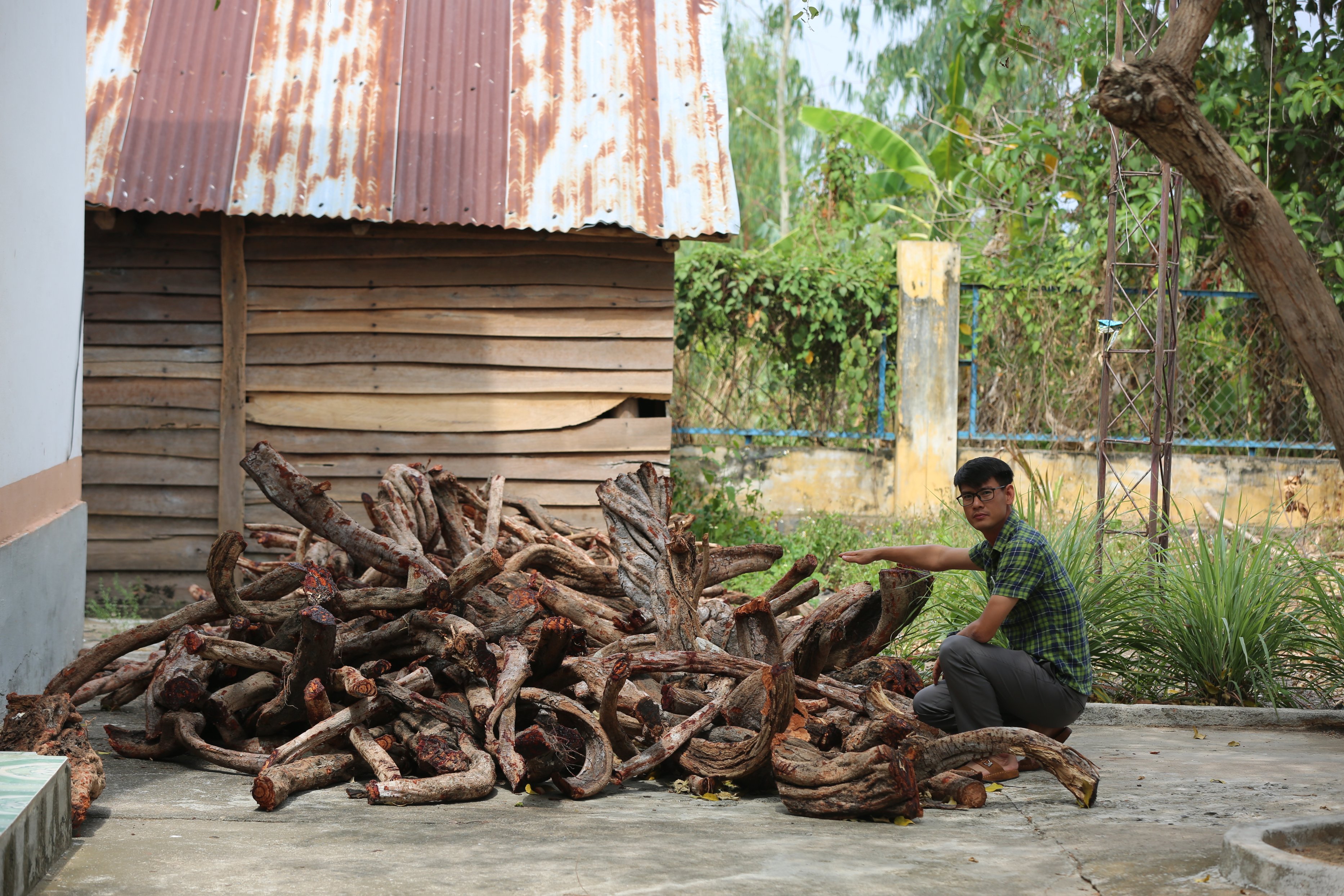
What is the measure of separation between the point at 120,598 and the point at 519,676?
521 centimetres

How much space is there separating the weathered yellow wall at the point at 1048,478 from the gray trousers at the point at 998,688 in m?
6.35

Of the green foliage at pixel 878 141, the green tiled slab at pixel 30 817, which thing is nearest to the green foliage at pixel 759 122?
the green foliage at pixel 878 141

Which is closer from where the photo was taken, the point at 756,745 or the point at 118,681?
the point at 756,745

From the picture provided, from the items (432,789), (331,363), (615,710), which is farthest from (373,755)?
(331,363)

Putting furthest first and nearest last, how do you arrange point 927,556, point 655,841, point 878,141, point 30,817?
point 878,141, point 927,556, point 655,841, point 30,817

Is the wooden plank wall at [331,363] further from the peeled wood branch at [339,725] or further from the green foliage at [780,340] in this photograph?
the peeled wood branch at [339,725]

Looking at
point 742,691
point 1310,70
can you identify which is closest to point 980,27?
point 1310,70

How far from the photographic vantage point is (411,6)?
9141 millimetres

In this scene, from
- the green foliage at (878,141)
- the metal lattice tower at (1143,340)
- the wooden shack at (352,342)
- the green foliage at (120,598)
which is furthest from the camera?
the green foliage at (878,141)

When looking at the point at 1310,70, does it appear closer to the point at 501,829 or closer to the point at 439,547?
the point at 439,547

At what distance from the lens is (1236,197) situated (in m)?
3.30

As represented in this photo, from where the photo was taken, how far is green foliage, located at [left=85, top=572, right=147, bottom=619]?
8094 millimetres

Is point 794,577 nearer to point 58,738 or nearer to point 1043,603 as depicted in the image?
point 1043,603

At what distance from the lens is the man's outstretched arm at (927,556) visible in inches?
185
